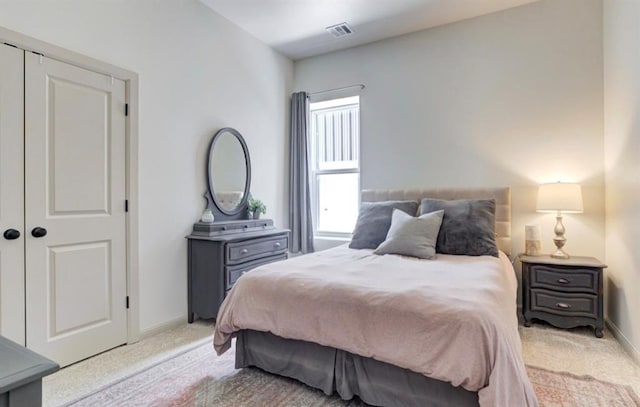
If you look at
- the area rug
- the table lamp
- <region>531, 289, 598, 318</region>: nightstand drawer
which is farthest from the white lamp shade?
the area rug

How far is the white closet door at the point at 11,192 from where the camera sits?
2074 millimetres

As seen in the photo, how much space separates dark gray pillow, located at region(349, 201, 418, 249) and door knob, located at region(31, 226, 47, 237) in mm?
2319

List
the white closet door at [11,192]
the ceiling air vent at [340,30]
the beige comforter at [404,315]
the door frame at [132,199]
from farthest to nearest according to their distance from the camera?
1. the ceiling air vent at [340,30]
2. the door frame at [132,199]
3. the white closet door at [11,192]
4. the beige comforter at [404,315]

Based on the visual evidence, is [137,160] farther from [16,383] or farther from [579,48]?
[579,48]

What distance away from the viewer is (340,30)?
12.7ft

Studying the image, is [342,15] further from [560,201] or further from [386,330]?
[386,330]

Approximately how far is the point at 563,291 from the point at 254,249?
2747 mm

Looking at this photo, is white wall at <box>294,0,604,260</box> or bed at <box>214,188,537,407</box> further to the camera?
white wall at <box>294,0,604,260</box>

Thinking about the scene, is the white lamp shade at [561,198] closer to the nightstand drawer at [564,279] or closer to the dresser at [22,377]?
the nightstand drawer at [564,279]

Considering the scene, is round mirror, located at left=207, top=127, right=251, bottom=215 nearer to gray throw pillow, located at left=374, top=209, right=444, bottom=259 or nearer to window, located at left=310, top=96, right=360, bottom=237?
window, located at left=310, top=96, right=360, bottom=237

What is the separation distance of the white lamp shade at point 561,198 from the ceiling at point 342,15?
1.82 meters

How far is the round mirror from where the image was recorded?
352 centimetres

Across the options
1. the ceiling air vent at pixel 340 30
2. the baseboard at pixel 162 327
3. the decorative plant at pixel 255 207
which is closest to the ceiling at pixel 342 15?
the ceiling air vent at pixel 340 30

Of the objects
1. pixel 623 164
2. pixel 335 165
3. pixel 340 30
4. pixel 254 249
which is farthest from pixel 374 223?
pixel 340 30
